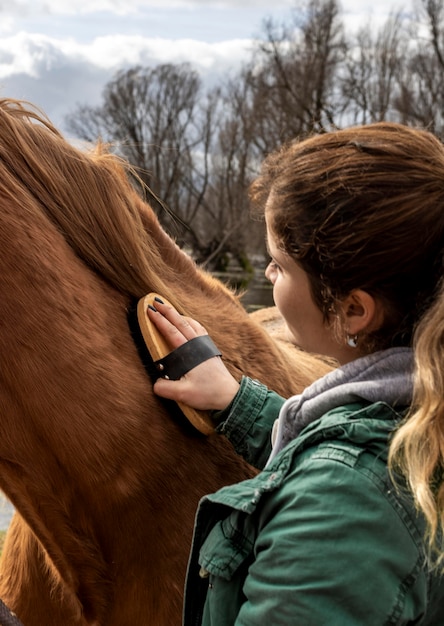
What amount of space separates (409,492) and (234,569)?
0.31 metres

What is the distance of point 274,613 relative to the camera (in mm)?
1014

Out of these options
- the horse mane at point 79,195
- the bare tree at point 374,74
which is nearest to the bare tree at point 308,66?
the bare tree at point 374,74

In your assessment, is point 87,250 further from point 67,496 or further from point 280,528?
point 280,528

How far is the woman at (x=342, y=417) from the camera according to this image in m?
1.00

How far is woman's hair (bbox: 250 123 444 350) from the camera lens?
1.17 metres

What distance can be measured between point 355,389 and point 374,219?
0.29 m

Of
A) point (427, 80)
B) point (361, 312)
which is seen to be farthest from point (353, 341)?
point (427, 80)

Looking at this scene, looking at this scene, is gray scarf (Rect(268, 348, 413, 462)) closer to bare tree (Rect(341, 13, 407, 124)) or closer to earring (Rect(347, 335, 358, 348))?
earring (Rect(347, 335, 358, 348))

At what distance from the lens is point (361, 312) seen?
48.7 inches

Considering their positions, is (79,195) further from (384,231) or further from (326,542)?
(326,542)

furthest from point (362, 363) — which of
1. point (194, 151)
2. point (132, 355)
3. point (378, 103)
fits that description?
point (194, 151)

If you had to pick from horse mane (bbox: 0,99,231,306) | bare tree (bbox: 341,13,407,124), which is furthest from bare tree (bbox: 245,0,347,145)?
horse mane (bbox: 0,99,231,306)

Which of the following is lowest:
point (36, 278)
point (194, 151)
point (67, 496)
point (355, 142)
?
point (194, 151)

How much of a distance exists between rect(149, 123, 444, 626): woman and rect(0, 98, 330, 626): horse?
224 millimetres
